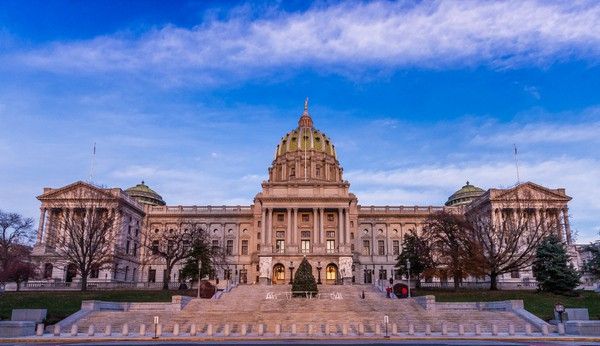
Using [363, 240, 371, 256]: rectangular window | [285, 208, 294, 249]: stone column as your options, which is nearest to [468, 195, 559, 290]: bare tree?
[285, 208, 294, 249]: stone column

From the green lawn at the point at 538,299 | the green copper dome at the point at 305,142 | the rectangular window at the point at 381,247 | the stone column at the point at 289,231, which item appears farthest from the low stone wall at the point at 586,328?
the green copper dome at the point at 305,142

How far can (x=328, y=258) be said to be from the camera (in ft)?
241

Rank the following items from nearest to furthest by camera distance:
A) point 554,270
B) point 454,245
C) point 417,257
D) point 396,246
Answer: point 554,270 → point 454,245 → point 417,257 → point 396,246

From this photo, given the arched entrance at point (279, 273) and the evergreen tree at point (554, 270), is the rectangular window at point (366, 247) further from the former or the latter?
the evergreen tree at point (554, 270)

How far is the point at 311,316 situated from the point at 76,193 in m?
51.2

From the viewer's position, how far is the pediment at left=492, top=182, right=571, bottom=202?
7156 centimetres

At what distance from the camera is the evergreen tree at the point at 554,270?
44188mm

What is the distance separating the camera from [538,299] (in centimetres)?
4150

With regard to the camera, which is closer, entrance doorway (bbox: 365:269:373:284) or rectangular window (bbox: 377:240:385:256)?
entrance doorway (bbox: 365:269:373:284)

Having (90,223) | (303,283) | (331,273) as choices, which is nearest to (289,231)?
(331,273)

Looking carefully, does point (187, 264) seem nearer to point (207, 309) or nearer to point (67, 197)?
point (207, 309)

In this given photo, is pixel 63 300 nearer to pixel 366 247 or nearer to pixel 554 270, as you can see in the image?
pixel 554 270

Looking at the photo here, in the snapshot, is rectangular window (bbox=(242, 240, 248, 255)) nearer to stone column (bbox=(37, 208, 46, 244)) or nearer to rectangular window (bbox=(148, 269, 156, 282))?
rectangular window (bbox=(148, 269, 156, 282))

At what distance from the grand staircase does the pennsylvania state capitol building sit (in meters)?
28.6
